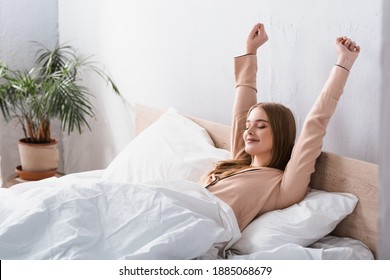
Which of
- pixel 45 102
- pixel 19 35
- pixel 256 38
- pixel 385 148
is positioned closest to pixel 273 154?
pixel 256 38

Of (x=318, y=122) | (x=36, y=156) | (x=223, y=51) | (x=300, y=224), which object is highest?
(x=223, y=51)

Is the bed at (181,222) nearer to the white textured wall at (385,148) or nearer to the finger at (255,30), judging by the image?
the finger at (255,30)

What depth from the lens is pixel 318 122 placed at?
180 cm

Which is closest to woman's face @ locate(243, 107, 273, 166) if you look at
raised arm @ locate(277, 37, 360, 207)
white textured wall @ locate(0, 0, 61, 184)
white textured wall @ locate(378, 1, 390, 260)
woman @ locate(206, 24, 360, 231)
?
woman @ locate(206, 24, 360, 231)

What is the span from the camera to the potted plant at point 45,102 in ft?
10.7

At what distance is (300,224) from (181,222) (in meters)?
0.32

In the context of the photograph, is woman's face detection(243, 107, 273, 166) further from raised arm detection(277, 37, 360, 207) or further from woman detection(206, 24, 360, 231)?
raised arm detection(277, 37, 360, 207)

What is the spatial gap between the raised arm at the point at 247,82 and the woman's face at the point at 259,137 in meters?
0.16

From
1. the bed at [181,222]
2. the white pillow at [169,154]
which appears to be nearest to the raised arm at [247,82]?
the white pillow at [169,154]

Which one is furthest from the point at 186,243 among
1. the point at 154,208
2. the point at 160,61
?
the point at 160,61

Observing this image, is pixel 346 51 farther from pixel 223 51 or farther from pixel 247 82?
pixel 223 51

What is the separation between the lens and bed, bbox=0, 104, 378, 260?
5.21 ft

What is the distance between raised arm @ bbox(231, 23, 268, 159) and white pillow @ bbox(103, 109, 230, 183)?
0.12 meters
